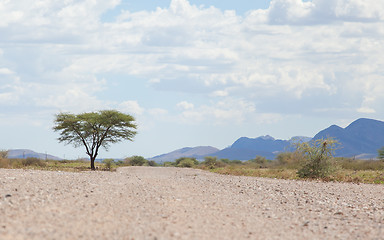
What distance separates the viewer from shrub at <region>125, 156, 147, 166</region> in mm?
61412

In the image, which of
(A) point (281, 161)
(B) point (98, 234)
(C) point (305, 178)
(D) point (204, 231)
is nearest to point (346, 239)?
(D) point (204, 231)

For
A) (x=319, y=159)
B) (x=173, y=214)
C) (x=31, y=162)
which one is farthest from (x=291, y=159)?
(x=173, y=214)

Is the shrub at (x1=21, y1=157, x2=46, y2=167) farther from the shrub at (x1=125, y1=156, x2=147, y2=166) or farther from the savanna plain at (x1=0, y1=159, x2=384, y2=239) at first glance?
the savanna plain at (x1=0, y1=159, x2=384, y2=239)

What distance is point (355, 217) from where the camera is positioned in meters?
13.3

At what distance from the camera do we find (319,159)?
29.5 meters

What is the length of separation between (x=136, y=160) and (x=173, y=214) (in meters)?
50.9

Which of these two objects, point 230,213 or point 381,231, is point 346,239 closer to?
point 381,231

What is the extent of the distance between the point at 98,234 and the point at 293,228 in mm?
4652

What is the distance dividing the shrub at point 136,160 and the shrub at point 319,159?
1352 inches

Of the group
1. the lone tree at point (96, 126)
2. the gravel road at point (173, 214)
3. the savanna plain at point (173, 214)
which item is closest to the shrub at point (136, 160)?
the lone tree at point (96, 126)

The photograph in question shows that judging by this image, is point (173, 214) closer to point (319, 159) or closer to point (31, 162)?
point (319, 159)

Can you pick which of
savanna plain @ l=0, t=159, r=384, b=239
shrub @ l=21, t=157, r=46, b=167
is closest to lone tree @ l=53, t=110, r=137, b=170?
shrub @ l=21, t=157, r=46, b=167

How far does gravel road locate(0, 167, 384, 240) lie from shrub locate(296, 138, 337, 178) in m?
11.8

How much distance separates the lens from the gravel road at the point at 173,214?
951 centimetres
